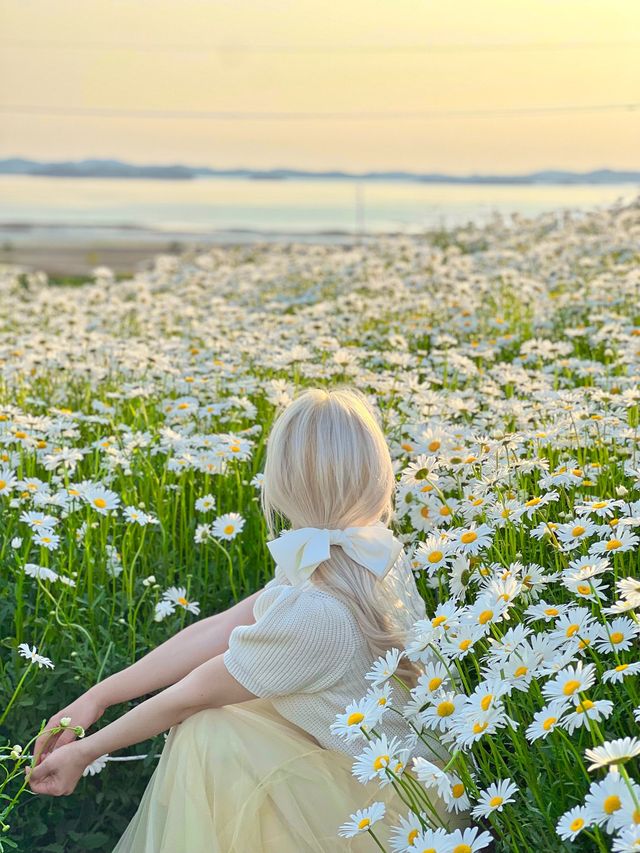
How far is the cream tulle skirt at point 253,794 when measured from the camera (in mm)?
2084

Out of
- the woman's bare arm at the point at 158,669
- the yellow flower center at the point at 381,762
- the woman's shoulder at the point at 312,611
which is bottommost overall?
the woman's bare arm at the point at 158,669

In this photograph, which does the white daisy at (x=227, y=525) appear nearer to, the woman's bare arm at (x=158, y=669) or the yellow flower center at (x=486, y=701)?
the woman's bare arm at (x=158, y=669)

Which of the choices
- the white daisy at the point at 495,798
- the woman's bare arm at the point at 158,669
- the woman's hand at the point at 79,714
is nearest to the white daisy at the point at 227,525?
the woman's bare arm at the point at 158,669

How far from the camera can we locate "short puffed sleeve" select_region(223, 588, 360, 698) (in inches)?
82.3

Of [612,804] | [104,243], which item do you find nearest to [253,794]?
[612,804]

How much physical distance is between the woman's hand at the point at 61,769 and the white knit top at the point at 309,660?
1.30 ft

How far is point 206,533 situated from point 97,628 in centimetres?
41

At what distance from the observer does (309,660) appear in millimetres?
2098

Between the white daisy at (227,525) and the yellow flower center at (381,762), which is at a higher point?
the yellow flower center at (381,762)

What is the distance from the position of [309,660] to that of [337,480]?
1.07ft

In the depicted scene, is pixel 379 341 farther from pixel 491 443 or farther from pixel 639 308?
pixel 491 443

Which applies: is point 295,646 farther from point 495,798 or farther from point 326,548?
point 495,798

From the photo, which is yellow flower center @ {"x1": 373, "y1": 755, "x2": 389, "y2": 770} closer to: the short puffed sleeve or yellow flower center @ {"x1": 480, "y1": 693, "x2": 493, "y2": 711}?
yellow flower center @ {"x1": 480, "y1": 693, "x2": 493, "y2": 711}

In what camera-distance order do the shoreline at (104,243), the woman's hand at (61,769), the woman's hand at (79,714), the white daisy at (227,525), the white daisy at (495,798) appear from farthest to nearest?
the shoreline at (104,243) < the white daisy at (227,525) < the woman's hand at (79,714) < the woman's hand at (61,769) < the white daisy at (495,798)
